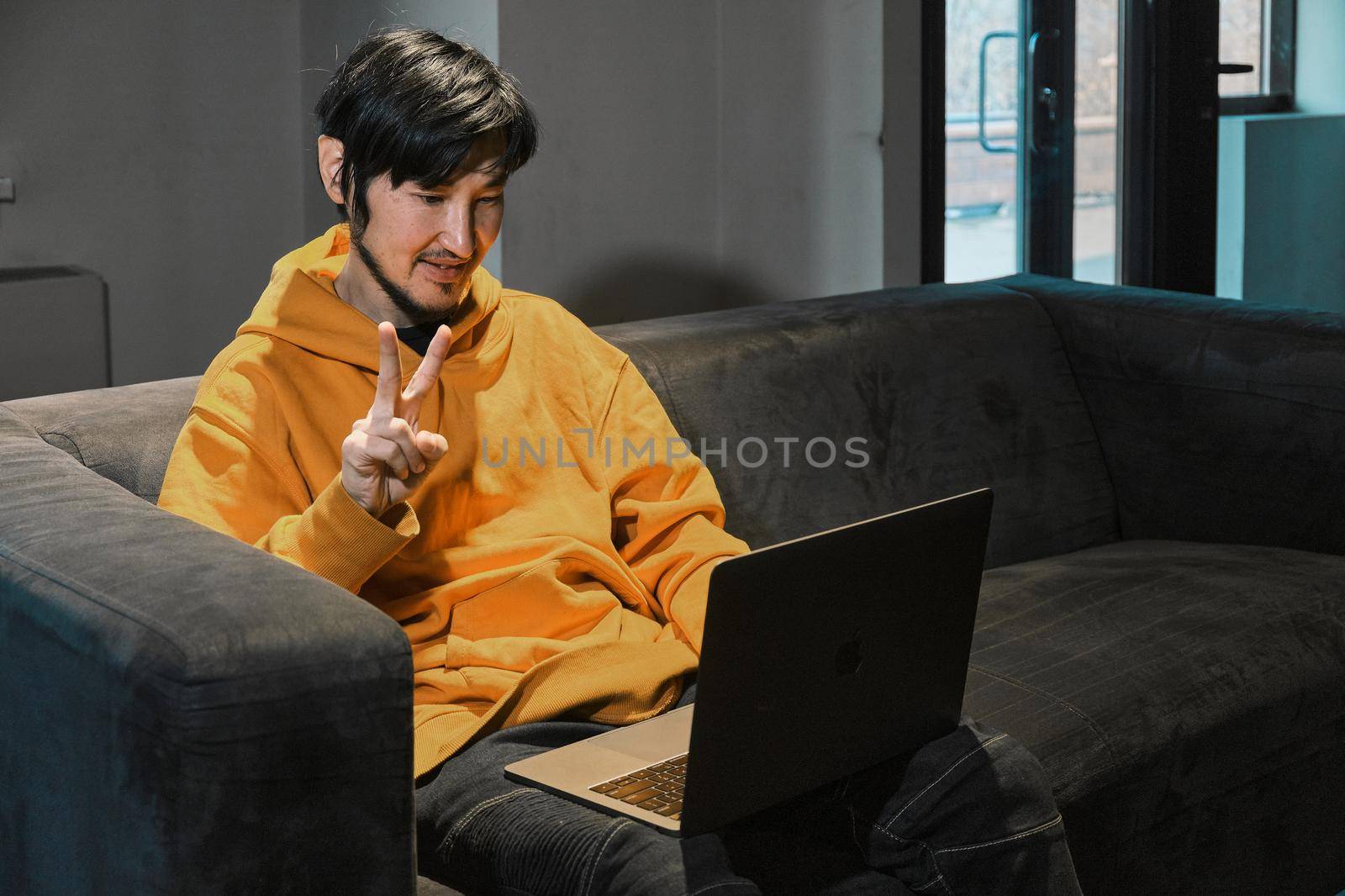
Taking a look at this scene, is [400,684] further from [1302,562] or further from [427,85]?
[1302,562]

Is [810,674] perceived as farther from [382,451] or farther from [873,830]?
[382,451]

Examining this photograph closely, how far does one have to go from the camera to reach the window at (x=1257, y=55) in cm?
367

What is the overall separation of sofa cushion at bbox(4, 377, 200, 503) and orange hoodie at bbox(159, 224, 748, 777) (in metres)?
0.17

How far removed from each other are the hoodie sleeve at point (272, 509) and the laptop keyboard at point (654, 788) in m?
0.27

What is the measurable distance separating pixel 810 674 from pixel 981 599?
36.6 inches

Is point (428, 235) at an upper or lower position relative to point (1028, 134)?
lower

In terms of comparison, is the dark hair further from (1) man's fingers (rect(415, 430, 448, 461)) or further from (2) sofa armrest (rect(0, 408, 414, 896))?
(2) sofa armrest (rect(0, 408, 414, 896))

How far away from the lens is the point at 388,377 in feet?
4.00

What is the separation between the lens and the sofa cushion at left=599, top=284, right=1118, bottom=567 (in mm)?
2014

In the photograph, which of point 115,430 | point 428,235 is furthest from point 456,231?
point 115,430

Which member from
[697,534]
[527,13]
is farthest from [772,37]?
[697,534]

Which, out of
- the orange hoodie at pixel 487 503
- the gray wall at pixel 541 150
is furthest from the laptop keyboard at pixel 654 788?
the gray wall at pixel 541 150

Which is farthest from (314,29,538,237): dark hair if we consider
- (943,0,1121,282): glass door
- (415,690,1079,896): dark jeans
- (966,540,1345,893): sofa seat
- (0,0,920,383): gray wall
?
(943,0,1121,282): glass door

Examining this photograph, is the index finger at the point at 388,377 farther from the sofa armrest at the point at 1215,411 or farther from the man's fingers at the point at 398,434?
the sofa armrest at the point at 1215,411
